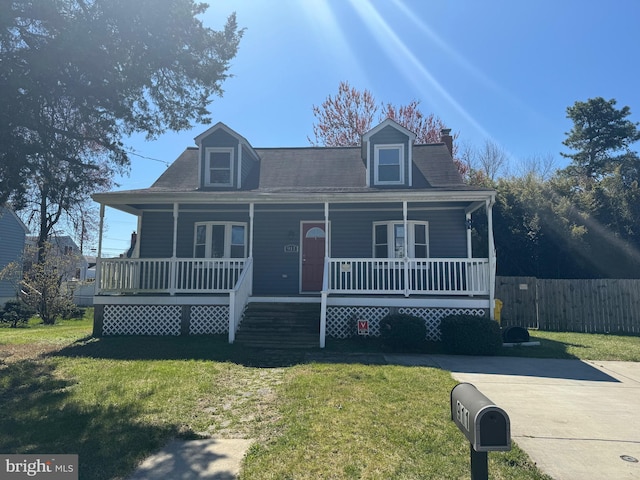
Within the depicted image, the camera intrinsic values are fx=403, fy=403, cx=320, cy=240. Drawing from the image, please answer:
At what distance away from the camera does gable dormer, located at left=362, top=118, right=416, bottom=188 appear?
13.1m

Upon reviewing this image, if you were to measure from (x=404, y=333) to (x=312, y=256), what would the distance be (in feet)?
14.9

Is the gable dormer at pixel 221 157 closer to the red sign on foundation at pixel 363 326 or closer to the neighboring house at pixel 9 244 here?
the red sign on foundation at pixel 363 326

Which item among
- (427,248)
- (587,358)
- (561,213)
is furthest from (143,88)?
(561,213)

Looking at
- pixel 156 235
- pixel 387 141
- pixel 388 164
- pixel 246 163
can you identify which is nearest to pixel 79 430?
pixel 156 235

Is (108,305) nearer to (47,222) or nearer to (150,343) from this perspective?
(150,343)

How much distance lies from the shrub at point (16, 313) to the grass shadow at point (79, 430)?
12942 mm

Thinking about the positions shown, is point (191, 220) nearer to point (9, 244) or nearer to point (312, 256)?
point (312, 256)

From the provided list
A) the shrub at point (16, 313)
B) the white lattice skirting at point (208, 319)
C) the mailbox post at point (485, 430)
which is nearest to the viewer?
the mailbox post at point (485, 430)

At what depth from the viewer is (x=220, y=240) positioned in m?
13.2

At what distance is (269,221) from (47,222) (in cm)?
2141

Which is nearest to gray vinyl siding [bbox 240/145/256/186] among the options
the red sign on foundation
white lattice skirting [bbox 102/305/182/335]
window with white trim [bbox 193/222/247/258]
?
window with white trim [bbox 193/222/247/258]

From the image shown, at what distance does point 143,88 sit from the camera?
370 inches

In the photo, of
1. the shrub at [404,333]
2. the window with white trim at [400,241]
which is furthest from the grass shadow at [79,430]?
the window with white trim at [400,241]

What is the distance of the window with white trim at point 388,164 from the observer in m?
13.1
